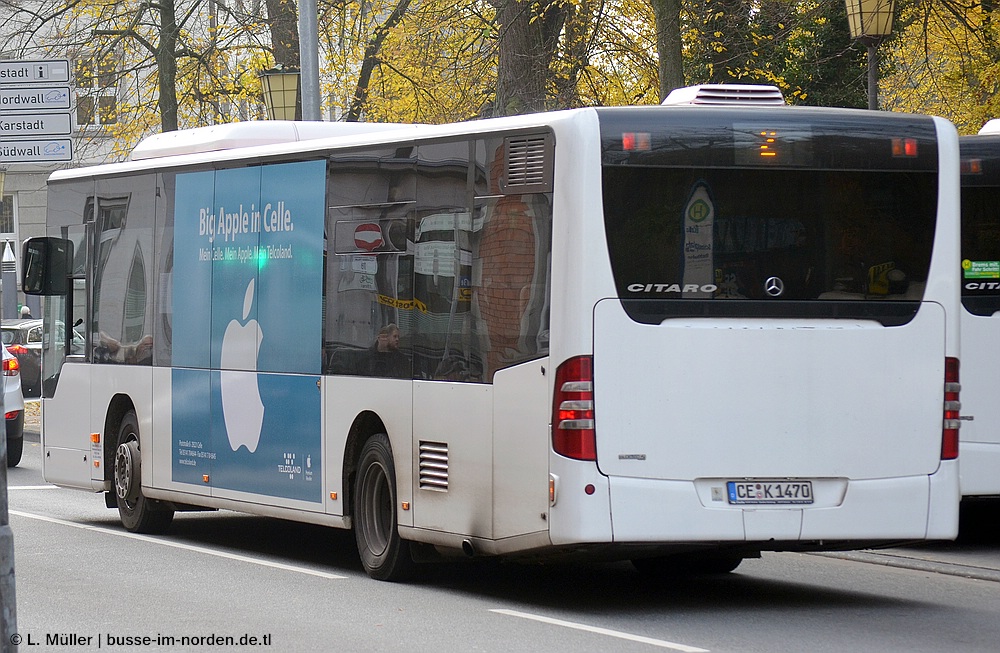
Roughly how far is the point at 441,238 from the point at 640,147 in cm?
167

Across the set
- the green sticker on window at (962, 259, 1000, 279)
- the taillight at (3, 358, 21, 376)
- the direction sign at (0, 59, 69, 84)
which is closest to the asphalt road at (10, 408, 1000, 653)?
the green sticker on window at (962, 259, 1000, 279)

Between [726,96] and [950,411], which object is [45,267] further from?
[950,411]

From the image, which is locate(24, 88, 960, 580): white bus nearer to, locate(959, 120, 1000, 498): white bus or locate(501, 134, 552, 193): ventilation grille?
locate(501, 134, 552, 193): ventilation grille

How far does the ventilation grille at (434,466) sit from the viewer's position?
1048 centimetres

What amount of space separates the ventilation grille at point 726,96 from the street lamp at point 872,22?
741 cm

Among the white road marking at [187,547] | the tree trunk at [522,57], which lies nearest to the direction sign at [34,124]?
the white road marking at [187,547]

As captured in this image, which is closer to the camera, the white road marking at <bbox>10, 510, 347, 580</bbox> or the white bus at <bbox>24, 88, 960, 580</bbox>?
the white bus at <bbox>24, 88, 960, 580</bbox>

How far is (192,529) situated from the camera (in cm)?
1510

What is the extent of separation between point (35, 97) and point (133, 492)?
3.50 m

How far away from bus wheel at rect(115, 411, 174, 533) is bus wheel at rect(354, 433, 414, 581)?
3614mm

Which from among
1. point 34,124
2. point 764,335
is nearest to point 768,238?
point 764,335

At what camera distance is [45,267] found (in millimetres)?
15258

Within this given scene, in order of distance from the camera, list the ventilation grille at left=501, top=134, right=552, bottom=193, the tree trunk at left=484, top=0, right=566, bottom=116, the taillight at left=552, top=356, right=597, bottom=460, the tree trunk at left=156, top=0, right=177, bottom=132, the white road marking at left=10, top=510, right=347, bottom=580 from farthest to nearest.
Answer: the tree trunk at left=156, top=0, right=177, bottom=132, the tree trunk at left=484, top=0, right=566, bottom=116, the white road marking at left=10, top=510, right=347, bottom=580, the ventilation grille at left=501, top=134, right=552, bottom=193, the taillight at left=552, top=356, right=597, bottom=460

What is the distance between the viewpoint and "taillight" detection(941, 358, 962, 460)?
9.87 meters
